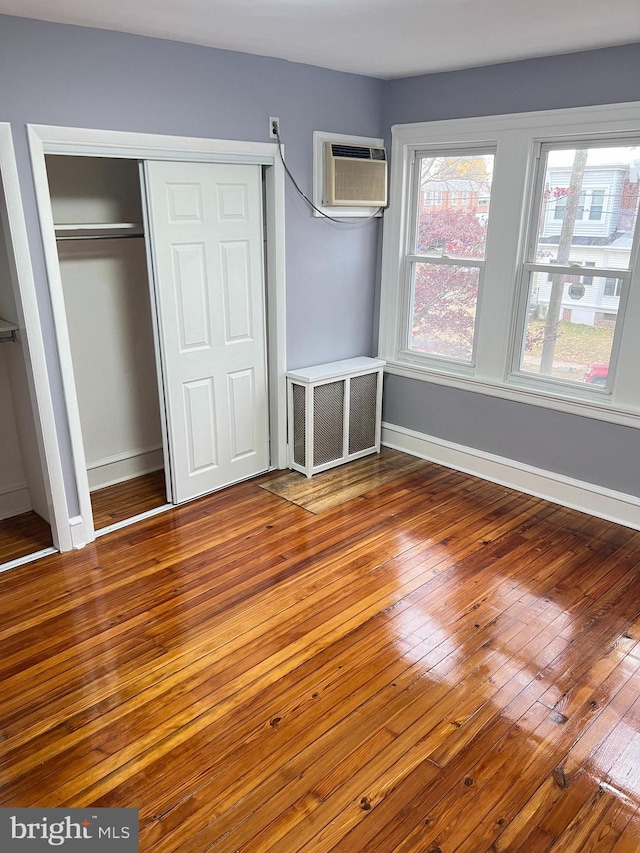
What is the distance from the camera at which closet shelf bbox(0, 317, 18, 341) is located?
3.12 m

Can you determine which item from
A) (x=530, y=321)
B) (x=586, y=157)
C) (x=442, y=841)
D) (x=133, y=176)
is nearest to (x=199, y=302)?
(x=133, y=176)

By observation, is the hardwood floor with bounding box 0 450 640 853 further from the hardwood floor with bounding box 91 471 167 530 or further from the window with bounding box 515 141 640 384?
the window with bounding box 515 141 640 384

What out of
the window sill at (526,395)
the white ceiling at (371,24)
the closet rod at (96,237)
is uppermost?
the white ceiling at (371,24)

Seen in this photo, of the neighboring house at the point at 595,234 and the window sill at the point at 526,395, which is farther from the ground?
the neighboring house at the point at 595,234

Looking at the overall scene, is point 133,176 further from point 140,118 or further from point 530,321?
point 530,321

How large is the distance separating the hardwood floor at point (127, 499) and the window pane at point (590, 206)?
2.88m

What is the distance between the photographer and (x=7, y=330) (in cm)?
313

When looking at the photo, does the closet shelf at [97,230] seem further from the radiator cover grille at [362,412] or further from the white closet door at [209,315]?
the radiator cover grille at [362,412]

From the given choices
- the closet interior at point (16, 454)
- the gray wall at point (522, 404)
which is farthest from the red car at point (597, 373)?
the closet interior at point (16, 454)

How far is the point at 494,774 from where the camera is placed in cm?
208

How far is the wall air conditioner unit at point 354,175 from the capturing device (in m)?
4.03

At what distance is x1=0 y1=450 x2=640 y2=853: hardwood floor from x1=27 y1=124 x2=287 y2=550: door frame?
2.19ft

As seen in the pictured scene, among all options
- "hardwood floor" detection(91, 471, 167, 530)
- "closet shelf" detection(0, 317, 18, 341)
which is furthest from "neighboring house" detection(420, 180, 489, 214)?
"closet shelf" detection(0, 317, 18, 341)

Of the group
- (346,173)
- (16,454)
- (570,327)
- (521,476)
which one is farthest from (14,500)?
(570,327)
